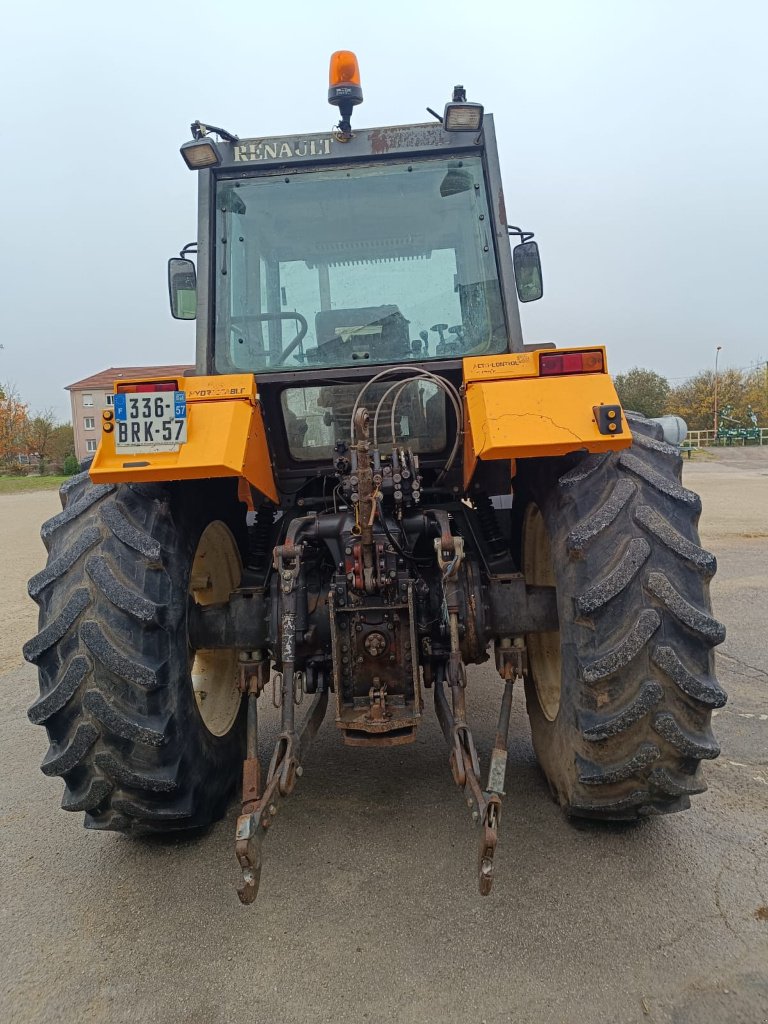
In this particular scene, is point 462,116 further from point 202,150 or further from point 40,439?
point 40,439

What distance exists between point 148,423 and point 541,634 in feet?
5.95

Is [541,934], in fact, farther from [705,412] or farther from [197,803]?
[705,412]

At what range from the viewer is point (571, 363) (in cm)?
261

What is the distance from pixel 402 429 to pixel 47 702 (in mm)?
1766

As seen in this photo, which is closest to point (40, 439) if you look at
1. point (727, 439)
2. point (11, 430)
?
point (11, 430)

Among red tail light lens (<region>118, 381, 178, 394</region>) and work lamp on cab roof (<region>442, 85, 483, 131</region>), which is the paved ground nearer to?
red tail light lens (<region>118, 381, 178, 394</region>)

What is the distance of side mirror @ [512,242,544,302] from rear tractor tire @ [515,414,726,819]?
140cm

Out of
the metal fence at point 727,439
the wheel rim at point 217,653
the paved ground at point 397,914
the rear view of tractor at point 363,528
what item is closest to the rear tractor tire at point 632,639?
the rear view of tractor at point 363,528

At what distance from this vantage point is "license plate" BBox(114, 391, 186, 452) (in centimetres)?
258

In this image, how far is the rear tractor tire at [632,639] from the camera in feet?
7.54

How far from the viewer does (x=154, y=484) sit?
274 cm

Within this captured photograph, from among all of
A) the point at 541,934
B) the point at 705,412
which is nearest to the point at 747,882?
the point at 541,934

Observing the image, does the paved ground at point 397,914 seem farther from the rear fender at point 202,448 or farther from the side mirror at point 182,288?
the side mirror at point 182,288

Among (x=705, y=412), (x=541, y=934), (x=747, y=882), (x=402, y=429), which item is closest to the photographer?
(x=541, y=934)
